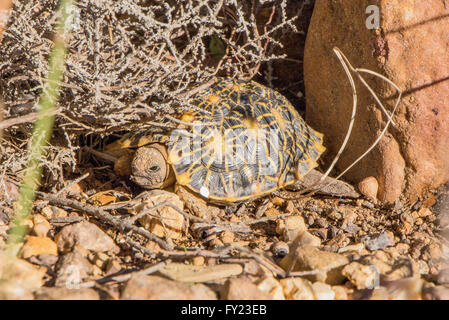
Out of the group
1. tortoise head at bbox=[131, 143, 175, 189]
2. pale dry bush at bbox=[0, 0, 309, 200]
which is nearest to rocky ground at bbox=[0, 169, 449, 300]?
tortoise head at bbox=[131, 143, 175, 189]

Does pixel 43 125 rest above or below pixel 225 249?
above

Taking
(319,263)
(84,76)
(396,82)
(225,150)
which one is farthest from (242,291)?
(396,82)

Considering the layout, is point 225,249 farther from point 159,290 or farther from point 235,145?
point 235,145

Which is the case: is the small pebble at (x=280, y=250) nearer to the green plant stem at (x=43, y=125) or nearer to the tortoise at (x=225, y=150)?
the tortoise at (x=225, y=150)

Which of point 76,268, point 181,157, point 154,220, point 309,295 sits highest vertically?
point 181,157

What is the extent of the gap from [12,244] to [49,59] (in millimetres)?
1010

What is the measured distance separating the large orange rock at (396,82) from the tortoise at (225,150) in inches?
15.6

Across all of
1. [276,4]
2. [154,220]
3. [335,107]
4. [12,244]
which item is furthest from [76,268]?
[276,4]

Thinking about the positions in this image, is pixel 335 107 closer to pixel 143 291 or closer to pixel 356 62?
pixel 356 62

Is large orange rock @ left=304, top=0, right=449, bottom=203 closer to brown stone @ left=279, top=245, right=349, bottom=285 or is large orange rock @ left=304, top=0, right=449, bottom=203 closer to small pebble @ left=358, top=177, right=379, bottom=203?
small pebble @ left=358, top=177, right=379, bottom=203

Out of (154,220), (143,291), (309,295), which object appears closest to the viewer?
(143,291)

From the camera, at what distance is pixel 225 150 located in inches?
110

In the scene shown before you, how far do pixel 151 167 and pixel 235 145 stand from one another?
1.81 feet

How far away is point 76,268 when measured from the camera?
199 centimetres
